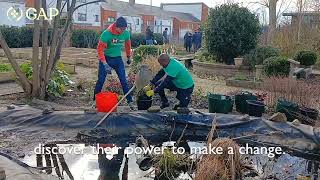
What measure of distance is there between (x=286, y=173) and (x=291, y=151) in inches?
37.6

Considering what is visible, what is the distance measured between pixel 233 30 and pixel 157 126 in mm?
8284

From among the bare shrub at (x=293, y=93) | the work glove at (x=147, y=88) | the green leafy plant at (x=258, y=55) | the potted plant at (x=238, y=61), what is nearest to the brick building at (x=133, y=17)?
the potted plant at (x=238, y=61)

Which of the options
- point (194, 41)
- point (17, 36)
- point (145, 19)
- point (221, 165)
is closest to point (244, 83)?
point (221, 165)

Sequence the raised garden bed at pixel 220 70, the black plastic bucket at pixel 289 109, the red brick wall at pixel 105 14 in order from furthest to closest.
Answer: the red brick wall at pixel 105 14 < the raised garden bed at pixel 220 70 < the black plastic bucket at pixel 289 109

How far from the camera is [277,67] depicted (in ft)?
37.0

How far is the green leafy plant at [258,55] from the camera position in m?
12.9

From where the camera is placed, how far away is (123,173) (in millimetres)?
4836

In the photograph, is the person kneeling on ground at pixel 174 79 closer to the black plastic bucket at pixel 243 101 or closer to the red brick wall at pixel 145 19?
the black plastic bucket at pixel 243 101

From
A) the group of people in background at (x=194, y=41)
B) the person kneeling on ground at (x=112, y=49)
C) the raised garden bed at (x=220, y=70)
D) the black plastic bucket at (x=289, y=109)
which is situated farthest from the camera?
the group of people in background at (x=194, y=41)

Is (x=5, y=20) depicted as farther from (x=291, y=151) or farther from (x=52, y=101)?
(x=291, y=151)

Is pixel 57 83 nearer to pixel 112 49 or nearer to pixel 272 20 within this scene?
pixel 112 49

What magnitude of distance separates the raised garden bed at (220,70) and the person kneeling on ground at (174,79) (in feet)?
21.2

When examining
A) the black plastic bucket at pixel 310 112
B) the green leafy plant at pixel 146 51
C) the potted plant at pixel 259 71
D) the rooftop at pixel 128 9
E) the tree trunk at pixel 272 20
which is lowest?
the black plastic bucket at pixel 310 112

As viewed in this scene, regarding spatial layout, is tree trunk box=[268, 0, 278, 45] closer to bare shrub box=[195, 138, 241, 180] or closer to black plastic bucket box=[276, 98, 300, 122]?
black plastic bucket box=[276, 98, 300, 122]
